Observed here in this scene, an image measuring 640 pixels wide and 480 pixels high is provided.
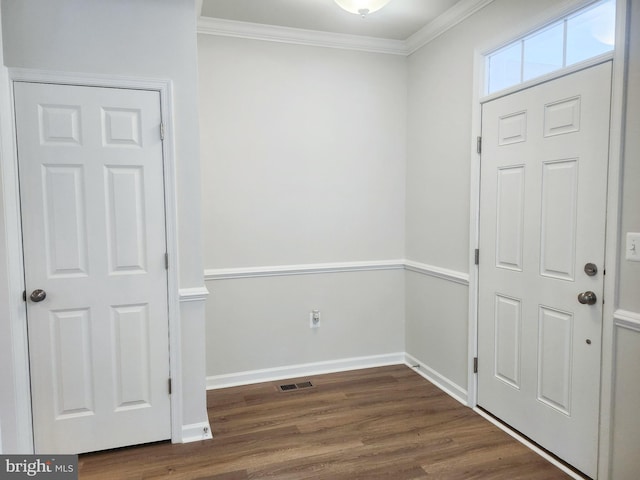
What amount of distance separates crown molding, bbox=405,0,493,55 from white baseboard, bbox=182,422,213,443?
3116 millimetres

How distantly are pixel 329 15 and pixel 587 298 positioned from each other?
2.43 metres

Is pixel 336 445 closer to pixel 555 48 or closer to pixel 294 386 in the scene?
pixel 294 386

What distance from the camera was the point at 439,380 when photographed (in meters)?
3.30

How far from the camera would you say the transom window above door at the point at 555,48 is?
2.02 metres

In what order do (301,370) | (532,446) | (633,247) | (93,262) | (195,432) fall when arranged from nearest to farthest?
(633,247) < (93,262) < (532,446) < (195,432) < (301,370)

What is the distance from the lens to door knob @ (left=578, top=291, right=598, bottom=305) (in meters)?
2.08

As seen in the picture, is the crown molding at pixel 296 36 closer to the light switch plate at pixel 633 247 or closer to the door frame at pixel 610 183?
the door frame at pixel 610 183

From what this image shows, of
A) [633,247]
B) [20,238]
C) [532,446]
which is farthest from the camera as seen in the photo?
[532,446]

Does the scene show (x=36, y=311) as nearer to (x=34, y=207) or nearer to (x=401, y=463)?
(x=34, y=207)

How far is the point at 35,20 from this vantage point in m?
2.17

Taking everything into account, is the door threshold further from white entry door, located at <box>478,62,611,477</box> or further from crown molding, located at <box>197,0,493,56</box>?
crown molding, located at <box>197,0,493,56</box>

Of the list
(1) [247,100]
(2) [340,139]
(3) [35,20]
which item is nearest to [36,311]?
(3) [35,20]

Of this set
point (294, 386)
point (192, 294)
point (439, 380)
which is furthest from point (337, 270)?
point (192, 294)

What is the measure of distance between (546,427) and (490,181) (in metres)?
1.47
